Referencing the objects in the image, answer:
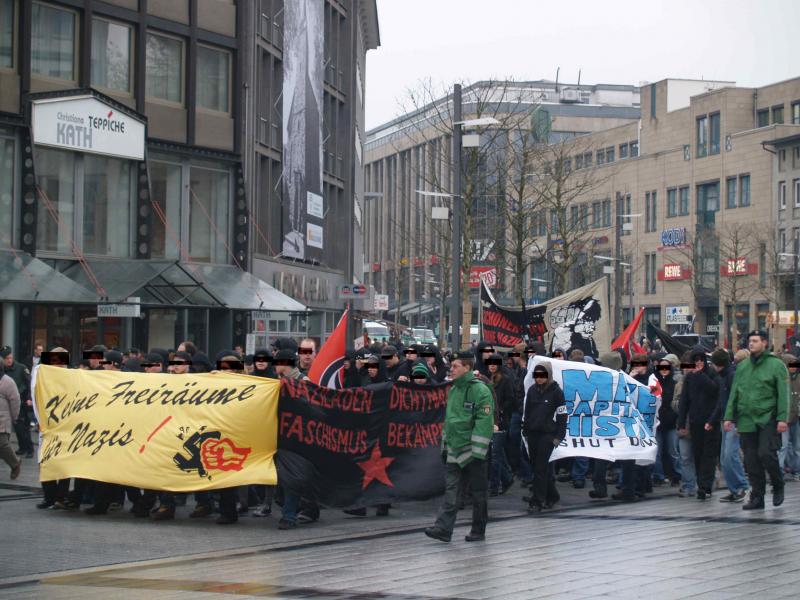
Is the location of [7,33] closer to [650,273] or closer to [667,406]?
[667,406]

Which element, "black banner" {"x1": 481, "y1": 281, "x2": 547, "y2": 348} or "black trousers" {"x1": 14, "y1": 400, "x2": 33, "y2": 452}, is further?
"black banner" {"x1": 481, "y1": 281, "x2": 547, "y2": 348}

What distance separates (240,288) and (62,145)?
668cm

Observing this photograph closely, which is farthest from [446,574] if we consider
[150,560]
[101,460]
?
[101,460]

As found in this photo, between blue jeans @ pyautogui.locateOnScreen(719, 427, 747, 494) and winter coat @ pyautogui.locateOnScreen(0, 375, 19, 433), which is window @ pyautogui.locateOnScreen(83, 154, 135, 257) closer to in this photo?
winter coat @ pyautogui.locateOnScreen(0, 375, 19, 433)

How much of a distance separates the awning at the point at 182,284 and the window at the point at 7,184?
205cm

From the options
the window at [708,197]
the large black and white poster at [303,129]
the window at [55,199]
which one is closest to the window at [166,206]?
the window at [55,199]

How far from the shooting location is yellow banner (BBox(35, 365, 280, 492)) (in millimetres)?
13859

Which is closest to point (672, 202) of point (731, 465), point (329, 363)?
point (731, 465)

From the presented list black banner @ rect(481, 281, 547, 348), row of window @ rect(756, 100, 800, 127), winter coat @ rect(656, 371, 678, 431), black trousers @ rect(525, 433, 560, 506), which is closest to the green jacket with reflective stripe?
black trousers @ rect(525, 433, 560, 506)

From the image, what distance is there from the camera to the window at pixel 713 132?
8725 cm

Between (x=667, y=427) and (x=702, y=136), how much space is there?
7415 centimetres

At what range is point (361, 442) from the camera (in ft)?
47.7

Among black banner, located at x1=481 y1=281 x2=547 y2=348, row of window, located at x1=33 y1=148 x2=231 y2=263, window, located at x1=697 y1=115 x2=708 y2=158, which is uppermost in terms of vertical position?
window, located at x1=697 y1=115 x2=708 y2=158

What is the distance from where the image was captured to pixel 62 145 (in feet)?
107
